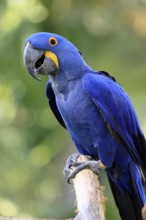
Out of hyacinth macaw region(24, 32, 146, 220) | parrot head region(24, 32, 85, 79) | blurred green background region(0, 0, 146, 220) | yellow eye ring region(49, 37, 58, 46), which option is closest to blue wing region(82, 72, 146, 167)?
hyacinth macaw region(24, 32, 146, 220)

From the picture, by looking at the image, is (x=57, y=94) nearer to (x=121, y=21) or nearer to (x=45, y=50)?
(x=45, y=50)

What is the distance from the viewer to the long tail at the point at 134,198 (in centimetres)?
309

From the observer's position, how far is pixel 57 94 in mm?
3115

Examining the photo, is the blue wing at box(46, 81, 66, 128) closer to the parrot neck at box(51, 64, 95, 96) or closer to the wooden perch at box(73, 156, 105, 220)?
the parrot neck at box(51, 64, 95, 96)

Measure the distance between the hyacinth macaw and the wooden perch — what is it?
29cm

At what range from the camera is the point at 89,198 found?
2473 millimetres

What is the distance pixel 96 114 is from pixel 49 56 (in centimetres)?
36

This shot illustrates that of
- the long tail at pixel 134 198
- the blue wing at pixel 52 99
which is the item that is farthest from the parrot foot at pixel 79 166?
the blue wing at pixel 52 99

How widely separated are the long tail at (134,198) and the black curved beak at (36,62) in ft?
2.06

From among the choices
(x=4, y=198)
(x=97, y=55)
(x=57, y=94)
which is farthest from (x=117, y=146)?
(x=97, y=55)

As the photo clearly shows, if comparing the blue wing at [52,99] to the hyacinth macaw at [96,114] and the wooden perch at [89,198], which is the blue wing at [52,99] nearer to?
the hyacinth macaw at [96,114]

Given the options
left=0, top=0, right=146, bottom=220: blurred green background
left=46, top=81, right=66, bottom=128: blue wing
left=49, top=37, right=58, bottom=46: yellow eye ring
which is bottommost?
left=46, top=81, right=66, bottom=128: blue wing

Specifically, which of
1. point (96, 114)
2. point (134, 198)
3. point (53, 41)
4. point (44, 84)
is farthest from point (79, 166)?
point (44, 84)

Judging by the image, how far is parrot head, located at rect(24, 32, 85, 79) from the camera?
3004 millimetres
